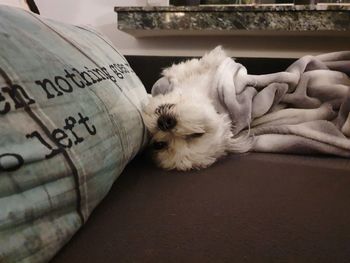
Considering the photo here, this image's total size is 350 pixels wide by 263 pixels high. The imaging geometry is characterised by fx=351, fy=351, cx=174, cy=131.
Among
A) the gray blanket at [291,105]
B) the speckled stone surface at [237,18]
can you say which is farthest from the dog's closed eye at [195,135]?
the speckled stone surface at [237,18]

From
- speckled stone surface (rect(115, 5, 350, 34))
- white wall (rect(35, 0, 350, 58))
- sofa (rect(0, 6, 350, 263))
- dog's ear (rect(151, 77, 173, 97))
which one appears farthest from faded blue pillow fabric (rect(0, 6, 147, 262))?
white wall (rect(35, 0, 350, 58))

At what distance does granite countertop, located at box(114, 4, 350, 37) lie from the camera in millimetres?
1162

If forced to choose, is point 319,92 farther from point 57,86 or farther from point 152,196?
point 57,86

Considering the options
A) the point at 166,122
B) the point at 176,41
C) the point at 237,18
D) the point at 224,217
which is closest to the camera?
the point at 224,217

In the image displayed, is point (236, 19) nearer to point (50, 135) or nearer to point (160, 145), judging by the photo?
point (160, 145)

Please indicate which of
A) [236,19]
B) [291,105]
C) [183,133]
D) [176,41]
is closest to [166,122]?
[183,133]

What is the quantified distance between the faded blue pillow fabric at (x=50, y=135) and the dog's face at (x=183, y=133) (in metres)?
0.10

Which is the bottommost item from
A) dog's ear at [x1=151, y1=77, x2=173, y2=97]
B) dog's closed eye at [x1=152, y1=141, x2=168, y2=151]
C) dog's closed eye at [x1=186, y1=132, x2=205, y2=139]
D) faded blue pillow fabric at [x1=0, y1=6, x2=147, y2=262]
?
dog's closed eye at [x1=152, y1=141, x2=168, y2=151]

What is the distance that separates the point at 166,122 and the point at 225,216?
25 centimetres

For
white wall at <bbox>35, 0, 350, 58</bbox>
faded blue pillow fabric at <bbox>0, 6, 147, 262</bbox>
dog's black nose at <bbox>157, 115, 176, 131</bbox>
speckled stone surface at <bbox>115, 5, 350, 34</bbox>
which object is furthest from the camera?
white wall at <bbox>35, 0, 350, 58</bbox>

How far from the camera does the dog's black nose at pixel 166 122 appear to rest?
2.34 feet

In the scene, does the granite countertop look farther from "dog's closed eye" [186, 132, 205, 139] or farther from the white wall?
"dog's closed eye" [186, 132, 205, 139]

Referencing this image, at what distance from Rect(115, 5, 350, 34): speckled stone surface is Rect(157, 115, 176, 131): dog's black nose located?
66cm

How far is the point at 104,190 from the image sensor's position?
52cm
